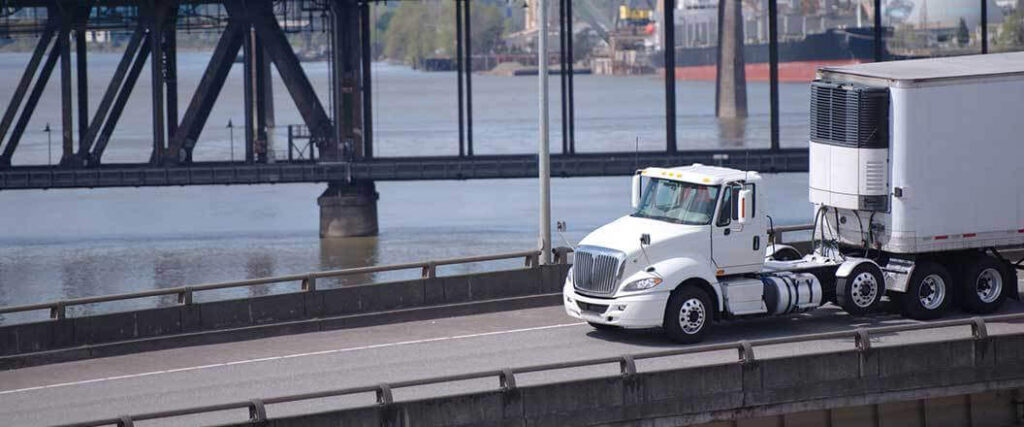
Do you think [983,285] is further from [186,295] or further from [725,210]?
[186,295]

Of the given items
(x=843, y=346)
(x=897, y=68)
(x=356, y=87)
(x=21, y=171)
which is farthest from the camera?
(x=356, y=87)

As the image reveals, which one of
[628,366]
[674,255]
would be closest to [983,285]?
[674,255]

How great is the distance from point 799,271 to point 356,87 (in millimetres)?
40731

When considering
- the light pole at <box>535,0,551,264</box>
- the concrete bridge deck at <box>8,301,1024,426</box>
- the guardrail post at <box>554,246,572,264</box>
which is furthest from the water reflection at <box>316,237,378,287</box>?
the concrete bridge deck at <box>8,301,1024,426</box>

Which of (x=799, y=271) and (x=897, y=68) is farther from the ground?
(x=897, y=68)

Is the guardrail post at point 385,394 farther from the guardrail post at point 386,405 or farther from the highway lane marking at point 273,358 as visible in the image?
the highway lane marking at point 273,358

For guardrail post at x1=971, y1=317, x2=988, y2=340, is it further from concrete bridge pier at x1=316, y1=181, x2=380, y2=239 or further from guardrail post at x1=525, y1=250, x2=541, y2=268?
concrete bridge pier at x1=316, y1=181, x2=380, y2=239

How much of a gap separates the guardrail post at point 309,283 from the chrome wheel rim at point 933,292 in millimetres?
8978

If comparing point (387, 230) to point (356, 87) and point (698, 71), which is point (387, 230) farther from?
point (698, 71)

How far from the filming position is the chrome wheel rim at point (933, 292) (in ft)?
77.1

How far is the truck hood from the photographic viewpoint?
22.0 metres

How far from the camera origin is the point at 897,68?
23703 mm

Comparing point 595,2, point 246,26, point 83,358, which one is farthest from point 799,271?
point 595,2

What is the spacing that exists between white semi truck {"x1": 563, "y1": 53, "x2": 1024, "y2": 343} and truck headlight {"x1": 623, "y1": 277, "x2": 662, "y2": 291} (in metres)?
0.01
